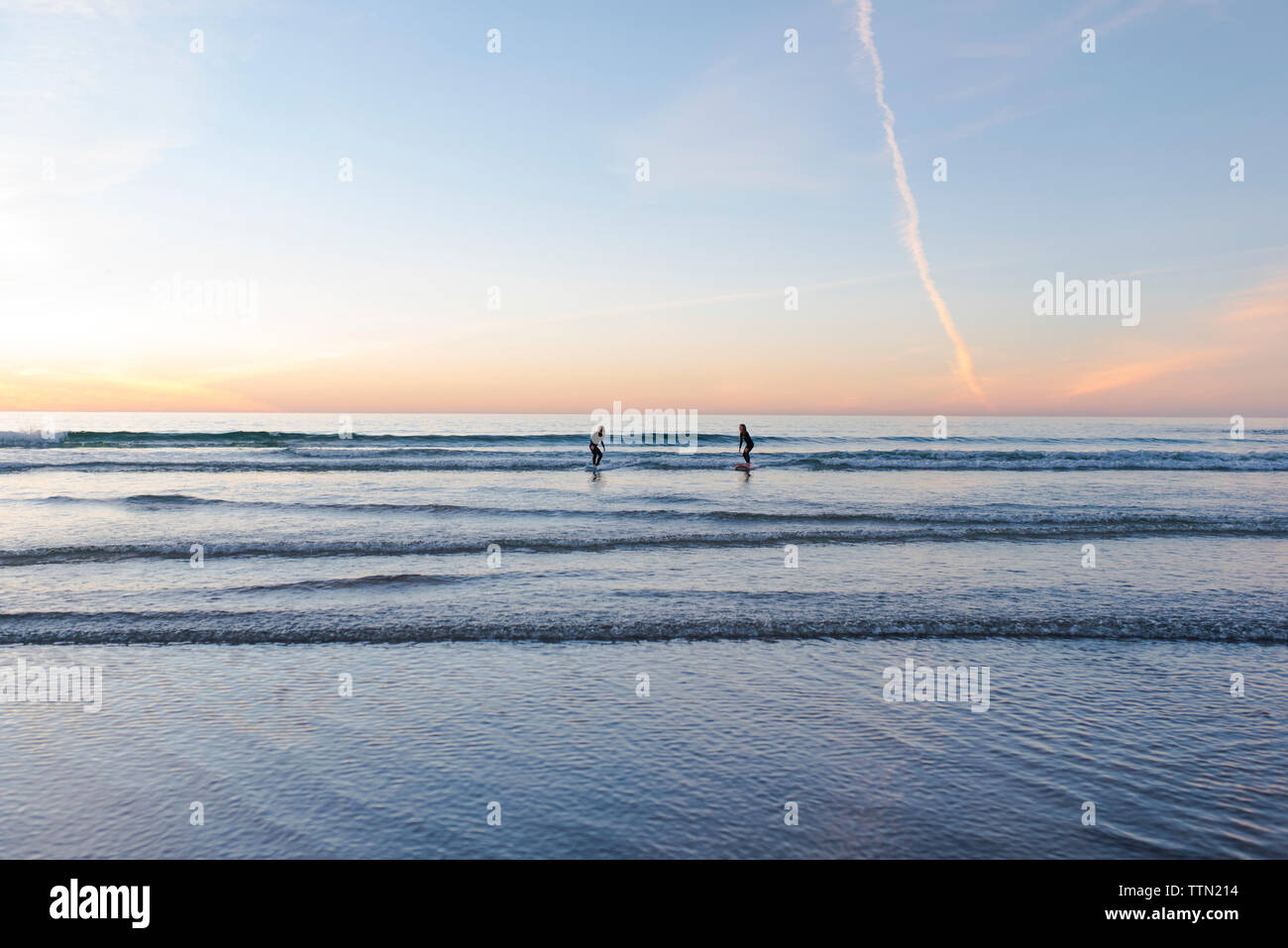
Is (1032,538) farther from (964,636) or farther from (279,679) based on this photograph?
(279,679)

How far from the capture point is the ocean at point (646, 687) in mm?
4707

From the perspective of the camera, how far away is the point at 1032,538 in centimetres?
1703

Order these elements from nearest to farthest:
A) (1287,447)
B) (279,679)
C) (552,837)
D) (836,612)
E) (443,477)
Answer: (552,837), (279,679), (836,612), (443,477), (1287,447)

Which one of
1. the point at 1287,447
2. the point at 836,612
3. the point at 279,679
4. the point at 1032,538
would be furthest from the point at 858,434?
the point at 279,679

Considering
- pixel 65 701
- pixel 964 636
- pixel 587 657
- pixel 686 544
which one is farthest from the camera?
pixel 686 544

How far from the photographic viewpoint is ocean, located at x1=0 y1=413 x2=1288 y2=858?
4707 mm

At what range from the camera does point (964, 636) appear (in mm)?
9367

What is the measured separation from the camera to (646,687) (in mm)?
7285

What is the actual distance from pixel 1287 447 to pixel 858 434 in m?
33.5

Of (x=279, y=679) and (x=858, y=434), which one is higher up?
(x=858, y=434)
